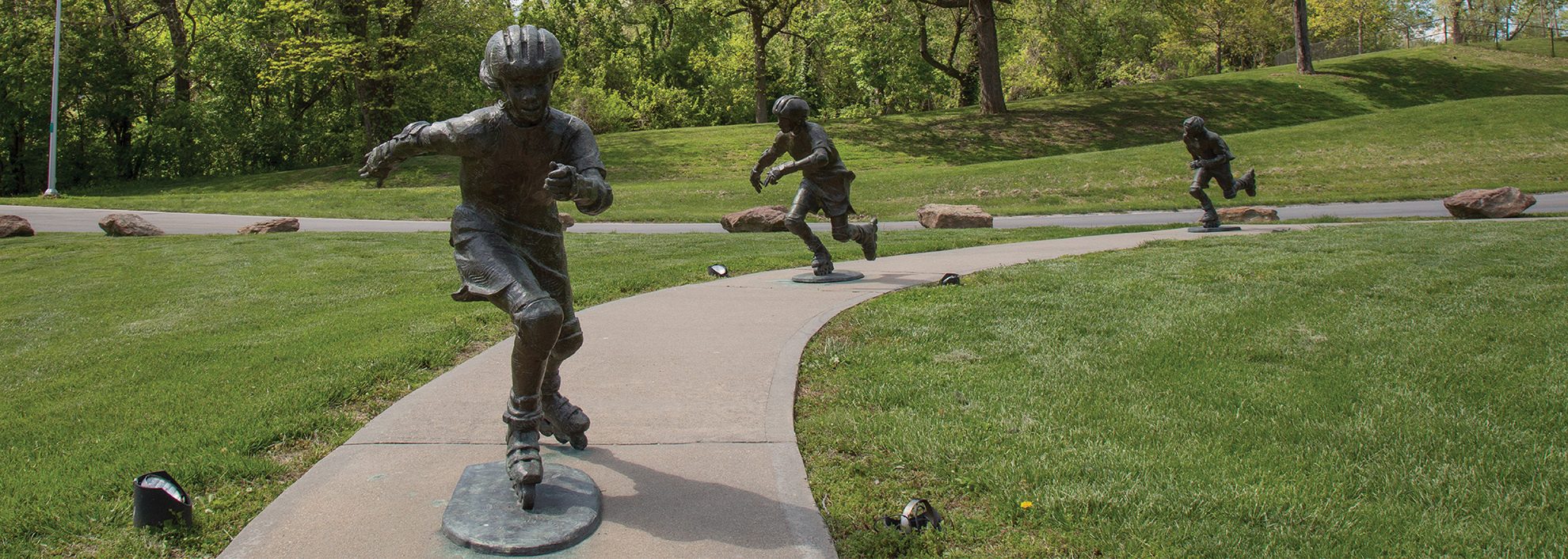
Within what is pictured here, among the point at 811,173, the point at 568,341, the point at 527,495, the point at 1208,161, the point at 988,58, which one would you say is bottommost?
the point at 527,495

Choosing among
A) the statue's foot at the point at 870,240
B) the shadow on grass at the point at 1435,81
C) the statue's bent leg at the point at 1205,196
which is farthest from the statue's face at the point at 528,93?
the shadow on grass at the point at 1435,81

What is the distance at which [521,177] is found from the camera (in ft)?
14.2

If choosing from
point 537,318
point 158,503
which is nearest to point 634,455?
point 537,318

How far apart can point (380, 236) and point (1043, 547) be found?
14.5m

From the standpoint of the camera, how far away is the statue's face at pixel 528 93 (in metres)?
3.97

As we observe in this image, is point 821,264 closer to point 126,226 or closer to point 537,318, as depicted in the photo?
point 537,318

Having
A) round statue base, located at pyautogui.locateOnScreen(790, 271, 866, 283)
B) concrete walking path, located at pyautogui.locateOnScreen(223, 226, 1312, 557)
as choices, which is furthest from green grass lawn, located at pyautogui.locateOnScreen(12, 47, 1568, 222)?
concrete walking path, located at pyautogui.locateOnScreen(223, 226, 1312, 557)

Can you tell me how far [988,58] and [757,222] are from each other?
17.9m

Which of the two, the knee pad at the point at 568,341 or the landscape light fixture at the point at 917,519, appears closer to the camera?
the landscape light fixture at the point at 917,519

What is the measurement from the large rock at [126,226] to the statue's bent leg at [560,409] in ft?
48.1

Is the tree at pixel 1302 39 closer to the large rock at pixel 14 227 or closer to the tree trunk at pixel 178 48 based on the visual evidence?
the large rock at pixel 14 227

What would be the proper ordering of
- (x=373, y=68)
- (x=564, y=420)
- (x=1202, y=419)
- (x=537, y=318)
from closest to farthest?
(x=537, y=318) → (x=564, y=420) → (x=1202, y=419) → (x=373, y=68)

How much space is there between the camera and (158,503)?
386 centimetres

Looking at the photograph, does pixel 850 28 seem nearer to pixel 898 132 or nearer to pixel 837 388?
pixel 898 132
